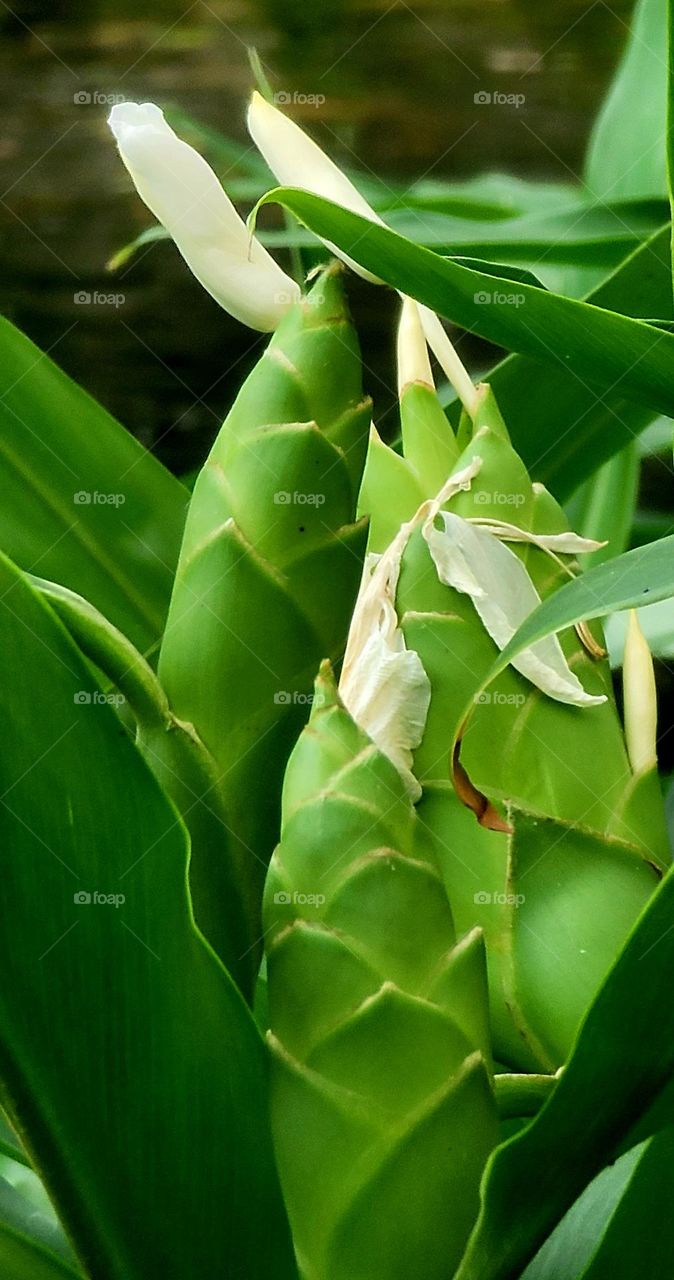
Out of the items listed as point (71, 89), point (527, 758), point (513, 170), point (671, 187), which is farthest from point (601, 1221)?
point (71, 89)

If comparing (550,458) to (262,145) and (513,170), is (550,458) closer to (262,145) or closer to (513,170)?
(262,145)

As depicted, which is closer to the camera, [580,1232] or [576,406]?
[580,1232]

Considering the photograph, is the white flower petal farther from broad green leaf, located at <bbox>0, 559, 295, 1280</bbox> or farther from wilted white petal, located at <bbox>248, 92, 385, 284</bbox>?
broad green leaf, located at <bbox>0, 559, 295, 1280</bbox>

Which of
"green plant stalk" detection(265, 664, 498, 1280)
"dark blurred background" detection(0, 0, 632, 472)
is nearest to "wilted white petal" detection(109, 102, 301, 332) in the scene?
"green plant stalk" detection(265, 664, 498, 1280)

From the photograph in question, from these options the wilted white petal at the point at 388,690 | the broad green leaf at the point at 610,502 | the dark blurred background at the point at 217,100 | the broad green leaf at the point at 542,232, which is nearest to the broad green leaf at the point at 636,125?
the broad green leaf at the point at 542,232

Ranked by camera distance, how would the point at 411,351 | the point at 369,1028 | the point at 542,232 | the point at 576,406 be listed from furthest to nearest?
the point at 542,232
the point at 576,406
the point at 411,351
the point at 369,1028

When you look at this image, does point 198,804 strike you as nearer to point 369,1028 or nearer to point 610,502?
point 369,1028

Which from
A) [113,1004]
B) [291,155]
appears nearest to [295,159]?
[291,155]

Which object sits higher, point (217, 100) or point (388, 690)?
point (217, 100)

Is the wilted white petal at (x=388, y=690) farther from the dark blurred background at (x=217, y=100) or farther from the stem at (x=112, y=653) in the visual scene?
the dark blurred background at (x=217, y=100)
